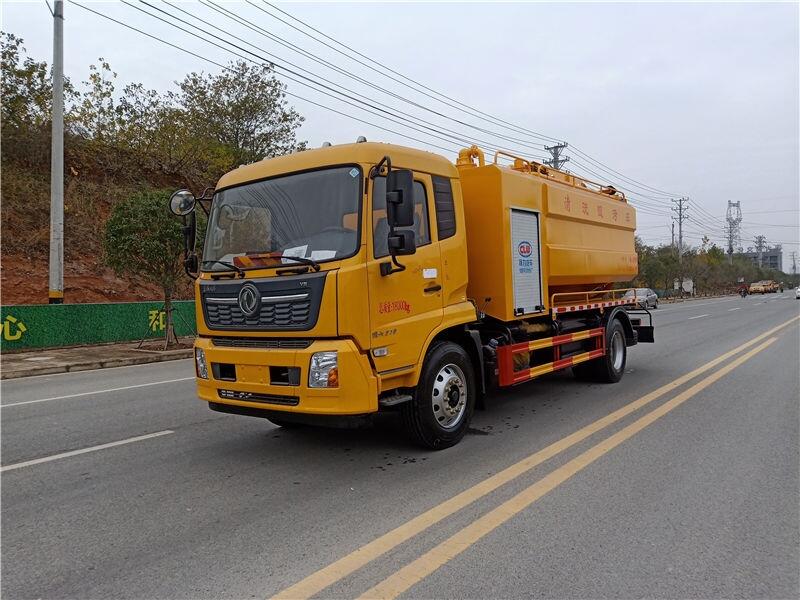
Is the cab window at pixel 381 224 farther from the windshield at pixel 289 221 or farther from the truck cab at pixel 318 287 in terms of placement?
the windshield at pixel 289 221

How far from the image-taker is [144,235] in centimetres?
1359

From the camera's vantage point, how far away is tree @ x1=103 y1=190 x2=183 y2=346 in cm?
1348

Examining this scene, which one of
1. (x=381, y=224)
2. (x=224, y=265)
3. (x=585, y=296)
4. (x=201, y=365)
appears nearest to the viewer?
(x=381, y=224)

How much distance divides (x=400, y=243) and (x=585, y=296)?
16.1ft

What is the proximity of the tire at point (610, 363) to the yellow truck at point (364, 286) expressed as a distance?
255 centimetres

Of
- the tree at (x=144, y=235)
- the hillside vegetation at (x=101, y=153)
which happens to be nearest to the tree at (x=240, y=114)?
the hillside vegetation at (x=101, y=153)

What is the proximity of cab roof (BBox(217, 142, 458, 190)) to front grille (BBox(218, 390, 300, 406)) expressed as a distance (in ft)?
6.44

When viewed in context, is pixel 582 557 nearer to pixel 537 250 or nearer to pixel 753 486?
pixel 753 486

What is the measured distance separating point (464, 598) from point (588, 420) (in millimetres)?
4011

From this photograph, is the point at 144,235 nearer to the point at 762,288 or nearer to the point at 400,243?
the point at 400,243

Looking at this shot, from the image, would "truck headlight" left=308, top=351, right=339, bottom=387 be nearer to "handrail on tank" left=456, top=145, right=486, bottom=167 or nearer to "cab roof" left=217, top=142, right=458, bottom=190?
"cab roof" left=217, top=142, right=458, bottom=190

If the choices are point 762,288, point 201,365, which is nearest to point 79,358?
point 201,365

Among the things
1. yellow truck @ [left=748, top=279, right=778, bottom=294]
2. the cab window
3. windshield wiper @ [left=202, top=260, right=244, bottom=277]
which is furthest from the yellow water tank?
yellow truck @ [left=748, top=279, right=778, bottom=294]

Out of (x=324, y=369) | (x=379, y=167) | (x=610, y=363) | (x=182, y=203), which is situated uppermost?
(x=379, y=167)
